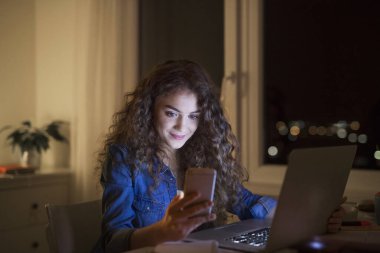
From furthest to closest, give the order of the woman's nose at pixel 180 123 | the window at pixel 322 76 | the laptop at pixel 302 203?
the window at pixel 322 76, the woman's nose at pixel 180 123, the laptop at pixel 302 203

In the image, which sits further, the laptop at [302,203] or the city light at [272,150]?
the city light at [272,150]

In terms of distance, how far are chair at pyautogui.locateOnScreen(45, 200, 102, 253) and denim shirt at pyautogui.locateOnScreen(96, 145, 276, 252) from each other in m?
0.13

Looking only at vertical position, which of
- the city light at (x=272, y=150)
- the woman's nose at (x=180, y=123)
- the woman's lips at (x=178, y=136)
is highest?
the woman's nose at (x=180, y=123)

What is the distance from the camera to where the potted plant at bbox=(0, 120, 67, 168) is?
2.90m

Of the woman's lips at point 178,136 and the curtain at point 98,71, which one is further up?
the curtain at point 98,71

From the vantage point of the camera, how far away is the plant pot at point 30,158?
290 cm

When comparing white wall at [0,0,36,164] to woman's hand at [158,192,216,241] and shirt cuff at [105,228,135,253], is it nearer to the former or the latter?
shirt cuff at [105,228,135,253]

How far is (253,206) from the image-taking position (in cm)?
158

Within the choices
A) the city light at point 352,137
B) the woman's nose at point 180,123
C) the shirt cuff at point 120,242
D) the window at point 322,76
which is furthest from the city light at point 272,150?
the shirt cuff at point 120,242

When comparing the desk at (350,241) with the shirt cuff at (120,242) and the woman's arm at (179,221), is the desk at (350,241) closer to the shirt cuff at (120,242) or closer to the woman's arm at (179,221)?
the woman's arm at (179,221)

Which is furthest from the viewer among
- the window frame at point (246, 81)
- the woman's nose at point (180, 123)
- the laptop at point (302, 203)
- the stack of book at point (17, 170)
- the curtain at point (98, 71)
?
the curtain at point (98, 71)

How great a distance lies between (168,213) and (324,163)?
35 centimetres

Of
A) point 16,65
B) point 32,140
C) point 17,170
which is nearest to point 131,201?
point 17,170

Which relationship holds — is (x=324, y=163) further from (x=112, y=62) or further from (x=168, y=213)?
(x=112, y=62)
